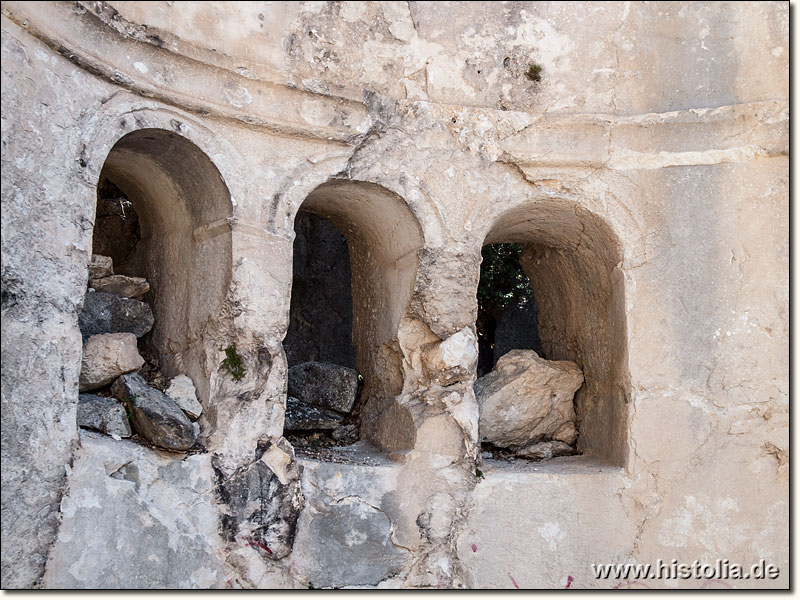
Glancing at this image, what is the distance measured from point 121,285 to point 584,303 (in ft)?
10.9

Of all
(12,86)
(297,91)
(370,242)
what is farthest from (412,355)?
(12,86)

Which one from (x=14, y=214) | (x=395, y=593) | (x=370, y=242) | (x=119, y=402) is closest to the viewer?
(x=14, y=214)

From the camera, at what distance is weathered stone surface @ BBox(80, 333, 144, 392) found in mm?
4625

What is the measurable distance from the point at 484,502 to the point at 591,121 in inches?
102

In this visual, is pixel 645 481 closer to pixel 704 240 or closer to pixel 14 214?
pixel 704 240

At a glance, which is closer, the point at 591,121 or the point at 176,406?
the point at 176,406

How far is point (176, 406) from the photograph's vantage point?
475 centimetres

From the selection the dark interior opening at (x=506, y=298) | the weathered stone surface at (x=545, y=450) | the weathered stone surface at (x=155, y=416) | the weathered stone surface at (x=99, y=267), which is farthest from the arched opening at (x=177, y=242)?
the dark interior opening at (x=506, y=298)

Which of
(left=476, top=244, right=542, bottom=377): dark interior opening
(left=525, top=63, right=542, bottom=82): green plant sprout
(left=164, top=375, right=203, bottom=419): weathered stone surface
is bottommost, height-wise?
(left=164, top=375, right=203, bottom=419): weathered stone surface

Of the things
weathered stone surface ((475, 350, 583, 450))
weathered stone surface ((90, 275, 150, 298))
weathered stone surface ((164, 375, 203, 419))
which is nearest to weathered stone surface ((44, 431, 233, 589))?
weathered stone surface ((164, 375, 203, 419))

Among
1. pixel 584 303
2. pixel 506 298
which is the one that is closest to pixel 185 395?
pixel 584 303

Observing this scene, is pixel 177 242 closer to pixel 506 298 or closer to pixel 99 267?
pixel 99 267

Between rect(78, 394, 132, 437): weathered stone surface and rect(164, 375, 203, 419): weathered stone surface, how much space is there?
1.19 ft

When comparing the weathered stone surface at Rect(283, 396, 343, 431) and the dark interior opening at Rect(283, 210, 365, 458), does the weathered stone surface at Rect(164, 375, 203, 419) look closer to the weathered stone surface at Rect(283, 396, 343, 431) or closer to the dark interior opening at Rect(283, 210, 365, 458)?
the weathered stone surface at Rect(283, 396, 343, 431)
